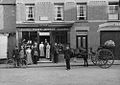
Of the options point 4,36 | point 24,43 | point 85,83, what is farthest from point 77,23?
point 85,83

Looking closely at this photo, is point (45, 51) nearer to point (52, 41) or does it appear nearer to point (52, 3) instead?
point (52, 41)

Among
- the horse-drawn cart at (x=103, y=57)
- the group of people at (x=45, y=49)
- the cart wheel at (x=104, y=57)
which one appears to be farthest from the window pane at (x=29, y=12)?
the cart wheel at (x=104, y=57)

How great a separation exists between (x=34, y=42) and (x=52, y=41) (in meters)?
1.66

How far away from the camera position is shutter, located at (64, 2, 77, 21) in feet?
82.8

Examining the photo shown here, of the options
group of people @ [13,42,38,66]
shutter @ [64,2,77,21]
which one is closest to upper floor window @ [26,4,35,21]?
group of people @ [13,42,38,66]

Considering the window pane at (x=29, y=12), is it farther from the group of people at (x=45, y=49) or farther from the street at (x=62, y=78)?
the street at (x=62, y=78)

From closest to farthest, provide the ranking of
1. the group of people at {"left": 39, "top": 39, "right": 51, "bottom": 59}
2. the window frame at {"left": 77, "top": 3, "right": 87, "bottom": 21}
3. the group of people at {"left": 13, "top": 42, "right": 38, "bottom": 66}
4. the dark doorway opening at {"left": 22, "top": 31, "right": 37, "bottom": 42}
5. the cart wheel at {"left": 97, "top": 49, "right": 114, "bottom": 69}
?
the cart wheel at {"left": 97, "top": 49, "right": 114, "bottom": 69} < the group of people at {"left": 13, "top": 42, "right": 38, "bottom": 66} < the group of people at {"left": 39, "top": 39, "right": 51, "bottom": 59} < the dark doorway opening at {"left": 22, "top": 31, "right": 37, "bottom": 42} < the window frame at {"left": 77, "top": 3, "right": 87, "bottom": 21}

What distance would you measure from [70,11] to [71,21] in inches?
36.6

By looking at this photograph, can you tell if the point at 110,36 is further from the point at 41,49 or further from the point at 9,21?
the point at 9,21

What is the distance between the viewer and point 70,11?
25.3 metres

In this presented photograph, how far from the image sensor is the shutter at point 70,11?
25.2 meters

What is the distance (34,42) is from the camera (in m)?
25.3

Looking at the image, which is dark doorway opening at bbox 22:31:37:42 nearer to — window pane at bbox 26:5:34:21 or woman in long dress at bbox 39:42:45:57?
woman in long dress at bbox 39:42:45:57

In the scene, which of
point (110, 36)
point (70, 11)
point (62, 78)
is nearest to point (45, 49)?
point (70, 11)
